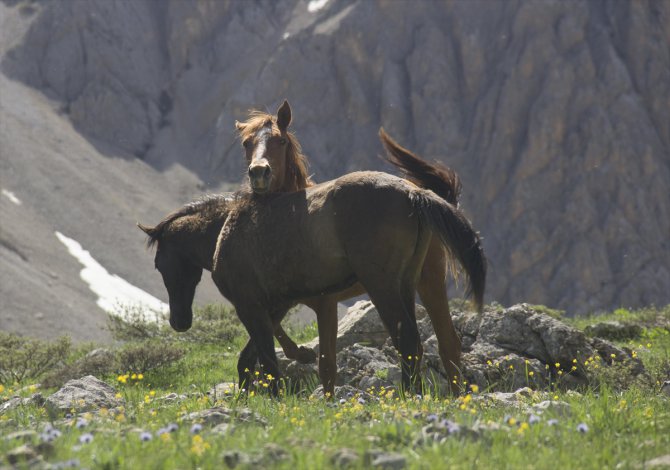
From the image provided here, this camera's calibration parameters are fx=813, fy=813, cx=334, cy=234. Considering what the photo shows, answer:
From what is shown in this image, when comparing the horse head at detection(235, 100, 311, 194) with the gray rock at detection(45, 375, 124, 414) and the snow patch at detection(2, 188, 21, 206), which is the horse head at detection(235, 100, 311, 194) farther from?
the snow patch at detection(2, 188, 21, 206)

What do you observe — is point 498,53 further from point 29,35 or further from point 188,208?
point 188,208

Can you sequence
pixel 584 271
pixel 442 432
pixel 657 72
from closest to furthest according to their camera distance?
pixel 442 432, pixel 584 271, pixel 657 72

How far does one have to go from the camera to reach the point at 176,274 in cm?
1084

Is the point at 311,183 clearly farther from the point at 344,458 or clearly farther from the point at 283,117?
the point at 344,458

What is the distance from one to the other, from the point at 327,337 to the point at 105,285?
64.1 meters

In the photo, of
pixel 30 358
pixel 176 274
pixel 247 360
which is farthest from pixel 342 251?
pixel 30 358

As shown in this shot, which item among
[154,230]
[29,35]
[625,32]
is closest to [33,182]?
[29,35]

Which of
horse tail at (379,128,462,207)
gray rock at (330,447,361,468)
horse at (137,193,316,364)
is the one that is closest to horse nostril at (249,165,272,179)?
horse at (137,193,316,364)

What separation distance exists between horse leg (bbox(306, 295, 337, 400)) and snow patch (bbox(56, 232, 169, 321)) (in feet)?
189

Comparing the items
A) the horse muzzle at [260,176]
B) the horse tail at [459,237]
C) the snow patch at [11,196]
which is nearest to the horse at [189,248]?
the horse muzzle at [260,176]

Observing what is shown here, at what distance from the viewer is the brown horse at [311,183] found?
9.33 meters

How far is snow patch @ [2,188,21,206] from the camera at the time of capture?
253 feet

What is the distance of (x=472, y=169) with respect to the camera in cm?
8988

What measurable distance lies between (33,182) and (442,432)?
8150cm
